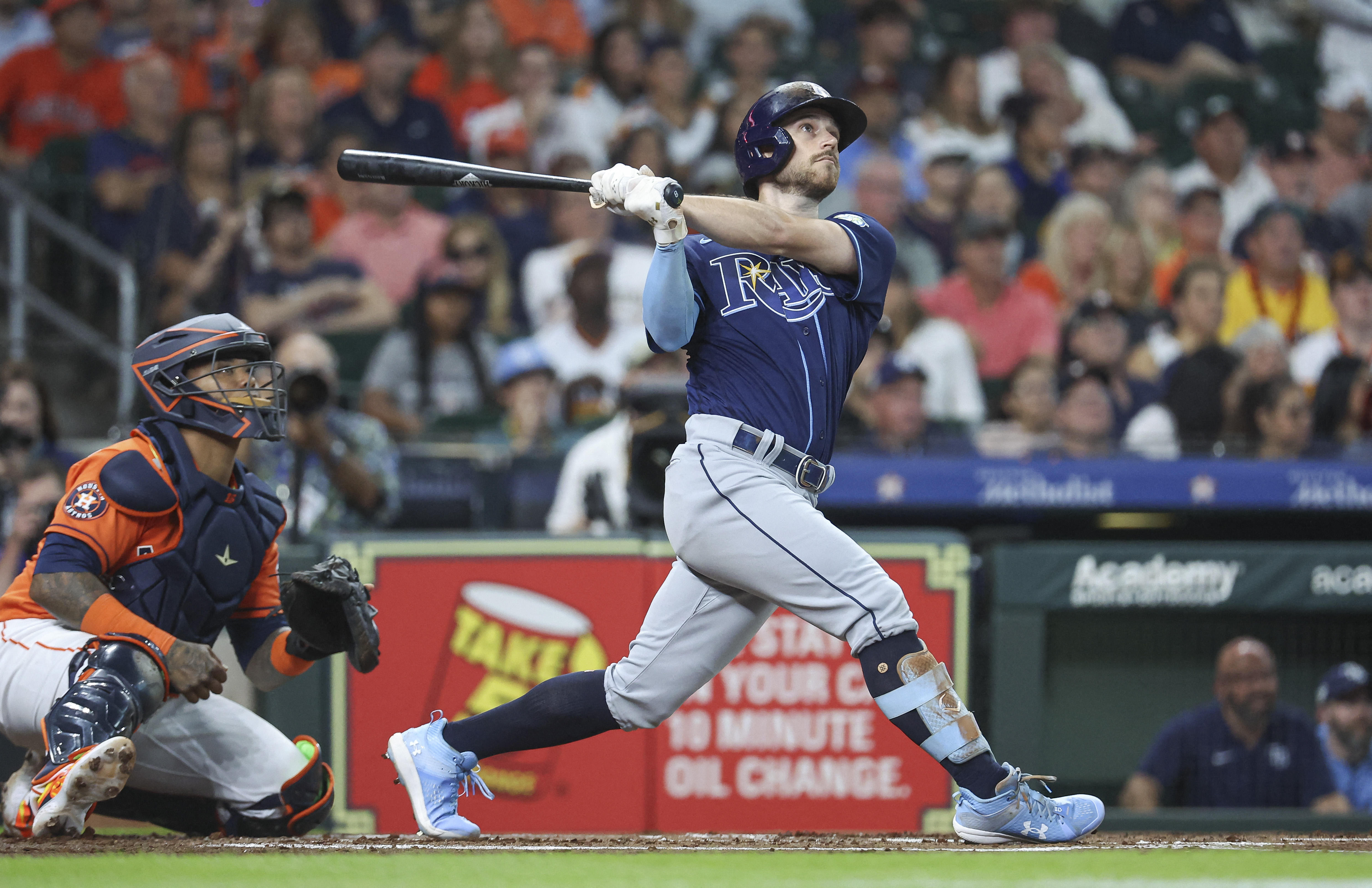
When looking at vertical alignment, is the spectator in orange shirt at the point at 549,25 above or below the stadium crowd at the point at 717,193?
above

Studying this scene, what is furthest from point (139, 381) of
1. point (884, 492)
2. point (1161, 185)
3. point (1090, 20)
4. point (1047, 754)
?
point (1090, 20)

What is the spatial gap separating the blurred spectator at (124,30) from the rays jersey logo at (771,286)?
20.4 feet

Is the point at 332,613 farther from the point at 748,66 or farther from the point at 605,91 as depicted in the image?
the point at 748,66

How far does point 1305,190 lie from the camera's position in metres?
9.40

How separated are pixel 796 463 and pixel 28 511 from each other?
3.66 m

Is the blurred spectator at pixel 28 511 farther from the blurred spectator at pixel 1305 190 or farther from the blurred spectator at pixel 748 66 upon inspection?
the blurred spectator at pixel 1305 190

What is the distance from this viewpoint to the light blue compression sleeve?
3053mm

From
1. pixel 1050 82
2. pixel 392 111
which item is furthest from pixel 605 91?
pixel 1050 82

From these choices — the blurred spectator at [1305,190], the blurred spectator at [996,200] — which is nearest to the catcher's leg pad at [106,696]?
the blurred spectator at [996,200]

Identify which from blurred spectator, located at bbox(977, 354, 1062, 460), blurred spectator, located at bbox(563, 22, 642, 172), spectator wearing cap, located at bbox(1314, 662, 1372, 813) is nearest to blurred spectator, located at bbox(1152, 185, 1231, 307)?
blurred spectator, located at bbox(977, 354, 1062, 460)

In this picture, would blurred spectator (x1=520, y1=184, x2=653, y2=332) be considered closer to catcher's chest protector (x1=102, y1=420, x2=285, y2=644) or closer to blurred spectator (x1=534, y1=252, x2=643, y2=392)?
blurred spectator (x1=534, y1=252, x2=643, y2=392)

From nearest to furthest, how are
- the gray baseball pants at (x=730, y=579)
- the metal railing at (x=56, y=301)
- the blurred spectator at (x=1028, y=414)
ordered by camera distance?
the gray baseball pants at (x=730, y=579) → the blurred spectator at (x=1028, y=414) → the metal railing at (x=56, y=301)

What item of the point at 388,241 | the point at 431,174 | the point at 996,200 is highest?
the point at 996,200

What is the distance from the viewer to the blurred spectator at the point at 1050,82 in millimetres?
9414
